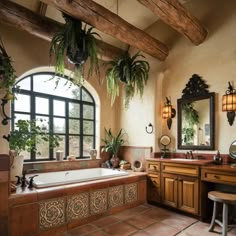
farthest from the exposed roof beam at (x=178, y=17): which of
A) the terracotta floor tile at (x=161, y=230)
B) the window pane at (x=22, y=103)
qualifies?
the terracotta floor tile at (x=161, y=230)

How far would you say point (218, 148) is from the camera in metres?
3.31

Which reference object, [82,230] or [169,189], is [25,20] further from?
[169,189]

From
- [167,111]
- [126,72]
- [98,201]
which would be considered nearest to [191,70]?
[167,111]

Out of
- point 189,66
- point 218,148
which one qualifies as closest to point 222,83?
point 189,66

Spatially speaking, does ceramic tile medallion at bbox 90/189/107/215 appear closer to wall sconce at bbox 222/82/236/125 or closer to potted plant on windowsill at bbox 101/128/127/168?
potted plant on windowsill at bbox 101/128/127/168

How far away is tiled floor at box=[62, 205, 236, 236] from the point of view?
2586 millimetres

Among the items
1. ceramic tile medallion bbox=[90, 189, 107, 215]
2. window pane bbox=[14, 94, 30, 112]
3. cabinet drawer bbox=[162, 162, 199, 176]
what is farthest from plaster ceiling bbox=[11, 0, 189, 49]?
ceramic tile medallion bbox=[90, 189, 107, 215]

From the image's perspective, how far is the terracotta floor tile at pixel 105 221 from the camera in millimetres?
2831

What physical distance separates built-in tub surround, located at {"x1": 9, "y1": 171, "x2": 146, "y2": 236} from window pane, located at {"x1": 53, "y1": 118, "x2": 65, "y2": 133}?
1506 mm

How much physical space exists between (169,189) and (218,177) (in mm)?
890

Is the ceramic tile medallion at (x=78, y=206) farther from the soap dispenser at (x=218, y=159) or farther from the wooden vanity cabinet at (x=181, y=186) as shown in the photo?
the soap dispenser at (x=218, y=159)

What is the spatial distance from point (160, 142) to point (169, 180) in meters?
0.85

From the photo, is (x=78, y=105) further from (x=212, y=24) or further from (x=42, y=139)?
(x=212, y=24)

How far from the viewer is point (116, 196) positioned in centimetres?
324
